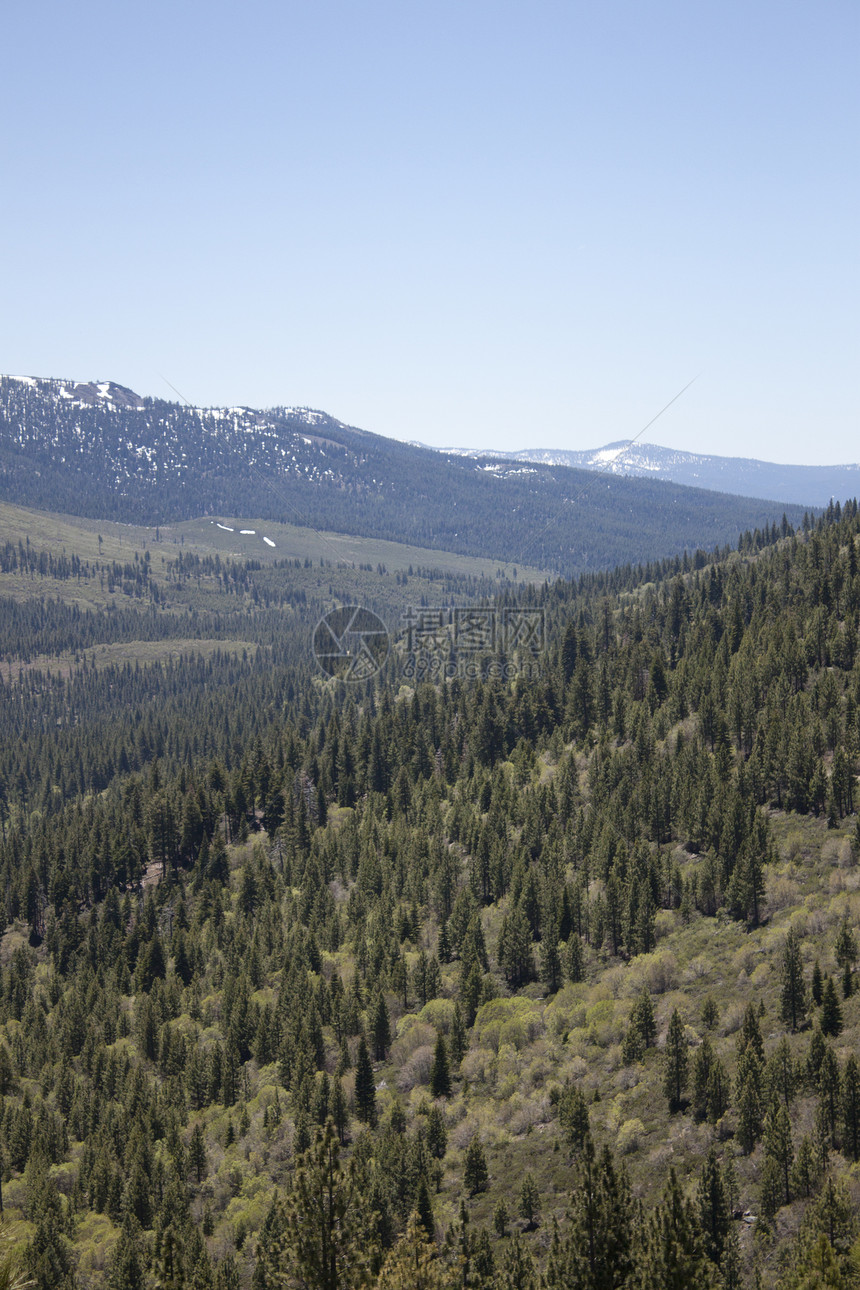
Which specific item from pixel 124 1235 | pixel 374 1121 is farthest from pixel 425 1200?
pixel 124 1235

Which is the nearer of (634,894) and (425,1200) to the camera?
(425,1200)

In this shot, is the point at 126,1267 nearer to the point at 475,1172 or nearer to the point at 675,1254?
the point at 475,1172

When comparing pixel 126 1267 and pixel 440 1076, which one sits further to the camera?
pixel 440 1076

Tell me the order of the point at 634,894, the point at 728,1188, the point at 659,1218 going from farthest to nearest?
the point at 634,894
the point at 728,1188
the point at 659,1218

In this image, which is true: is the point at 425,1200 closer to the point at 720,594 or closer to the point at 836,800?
the point at 836,800

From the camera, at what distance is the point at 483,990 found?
9281 cm

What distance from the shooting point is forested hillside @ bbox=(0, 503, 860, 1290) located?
50688 mm

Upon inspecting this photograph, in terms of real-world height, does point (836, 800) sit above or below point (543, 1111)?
above

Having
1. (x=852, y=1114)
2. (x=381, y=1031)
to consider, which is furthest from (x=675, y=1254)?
(x=381, y=1031)

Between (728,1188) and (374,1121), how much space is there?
118 feet

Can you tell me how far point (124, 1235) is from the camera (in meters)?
67.9

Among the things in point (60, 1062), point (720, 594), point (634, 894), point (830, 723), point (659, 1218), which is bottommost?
point (60, 1062)

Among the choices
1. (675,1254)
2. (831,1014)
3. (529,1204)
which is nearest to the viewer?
(675,1254)

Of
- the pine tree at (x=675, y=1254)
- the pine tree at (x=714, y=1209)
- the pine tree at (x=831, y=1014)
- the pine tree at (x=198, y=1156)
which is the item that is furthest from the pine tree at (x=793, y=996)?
the pine tree at (x=198, y=1156)
